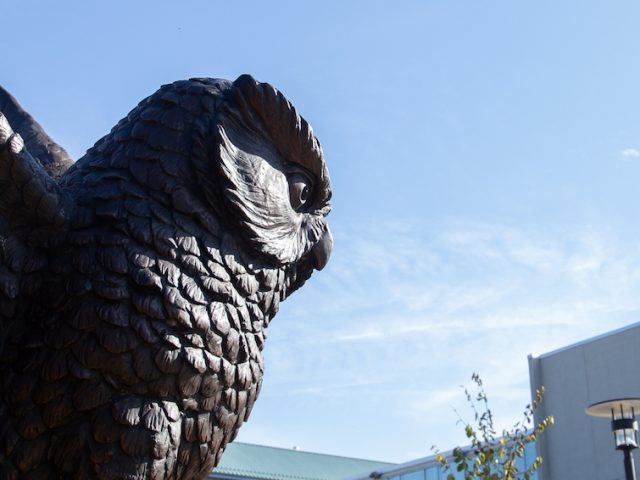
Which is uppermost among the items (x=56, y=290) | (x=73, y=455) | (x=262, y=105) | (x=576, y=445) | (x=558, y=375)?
(x=558, y=375)

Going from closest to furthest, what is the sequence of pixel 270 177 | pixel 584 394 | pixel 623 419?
pixel 270 177 → pixel 623 419 → pixel 584 394

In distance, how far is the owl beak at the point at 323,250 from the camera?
2.58 meters

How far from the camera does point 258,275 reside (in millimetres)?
2383

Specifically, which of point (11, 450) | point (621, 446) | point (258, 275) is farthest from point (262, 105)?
point (621, 446)

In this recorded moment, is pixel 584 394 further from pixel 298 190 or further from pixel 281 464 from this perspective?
pixel 298 190

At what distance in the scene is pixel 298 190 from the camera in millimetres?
2533

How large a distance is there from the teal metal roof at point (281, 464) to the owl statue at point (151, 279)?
81.9 ft

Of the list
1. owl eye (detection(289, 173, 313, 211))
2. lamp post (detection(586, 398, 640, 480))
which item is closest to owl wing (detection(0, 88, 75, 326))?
owl eye (detection(289, 173, 313, 211))

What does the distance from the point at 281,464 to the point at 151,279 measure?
2998 centimetres

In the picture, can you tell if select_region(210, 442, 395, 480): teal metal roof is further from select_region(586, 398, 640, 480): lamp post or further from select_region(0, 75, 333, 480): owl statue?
select_region(0, 75, 333, 480): owl statue

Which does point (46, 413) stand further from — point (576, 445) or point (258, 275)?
point (576, 445)

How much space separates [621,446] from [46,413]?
24.4 feet

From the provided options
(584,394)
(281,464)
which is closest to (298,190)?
(584,394)

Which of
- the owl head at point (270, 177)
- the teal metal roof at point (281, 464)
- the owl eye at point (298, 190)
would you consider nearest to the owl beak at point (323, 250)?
the owl head at point (270, 177)
